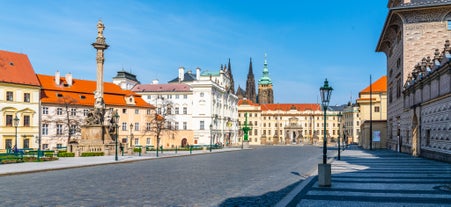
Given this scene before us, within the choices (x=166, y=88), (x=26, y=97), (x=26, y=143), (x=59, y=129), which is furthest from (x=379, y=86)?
(x=26, y=143)

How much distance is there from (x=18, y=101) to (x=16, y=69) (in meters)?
4.71

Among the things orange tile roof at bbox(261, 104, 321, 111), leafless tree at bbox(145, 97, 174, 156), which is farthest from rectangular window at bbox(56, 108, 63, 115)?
orange tile roof at bbox(261, 104, 321, 111)

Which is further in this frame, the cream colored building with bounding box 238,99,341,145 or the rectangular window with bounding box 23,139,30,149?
the cream colored building with bounding box 238,99,341,145

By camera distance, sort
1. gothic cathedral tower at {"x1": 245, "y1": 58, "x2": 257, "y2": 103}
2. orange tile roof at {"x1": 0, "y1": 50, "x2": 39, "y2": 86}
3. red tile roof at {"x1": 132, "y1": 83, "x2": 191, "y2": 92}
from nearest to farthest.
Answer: orange tile roof at {"x1": 0, "y1": 50, "x2": 39, "y2": 86} < red tile roof at {"x1": 132, "y1": 83, "x2": 191, "y2": 92} < gothic cathedral tower at {"x1": 245, "y1": 58, "x2": 257, "y2": 103}

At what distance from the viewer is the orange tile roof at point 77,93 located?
2509 inches

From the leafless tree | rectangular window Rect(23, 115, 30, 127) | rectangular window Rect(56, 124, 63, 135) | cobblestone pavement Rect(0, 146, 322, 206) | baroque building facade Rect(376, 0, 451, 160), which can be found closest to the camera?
cobblestone pavement Rect(0, 146, 322, 206)

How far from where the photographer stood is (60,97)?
6488 centimetres

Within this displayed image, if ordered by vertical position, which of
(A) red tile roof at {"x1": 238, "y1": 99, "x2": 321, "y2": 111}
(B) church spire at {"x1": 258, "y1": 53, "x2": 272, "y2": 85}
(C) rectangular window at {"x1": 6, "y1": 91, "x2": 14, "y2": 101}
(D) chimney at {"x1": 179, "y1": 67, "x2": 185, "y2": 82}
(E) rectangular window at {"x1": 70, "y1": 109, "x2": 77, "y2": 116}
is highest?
(B) church spire at {"x1": 258, "y1": 53, "x2": 272, "y2": 85}

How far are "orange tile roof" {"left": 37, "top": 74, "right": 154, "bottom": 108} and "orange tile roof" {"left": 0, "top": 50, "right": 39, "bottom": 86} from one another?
12.8 ft

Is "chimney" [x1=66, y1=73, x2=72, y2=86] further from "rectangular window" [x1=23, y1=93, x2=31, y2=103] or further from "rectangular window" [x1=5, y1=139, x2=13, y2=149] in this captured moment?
"rectangular window" [x1=5, y1=139, x2=13, y2=149]

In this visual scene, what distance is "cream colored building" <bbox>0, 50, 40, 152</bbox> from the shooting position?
54000 mm

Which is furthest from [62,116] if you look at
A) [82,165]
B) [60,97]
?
[82,165]

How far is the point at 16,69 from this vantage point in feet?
189

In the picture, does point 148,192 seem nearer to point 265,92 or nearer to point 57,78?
point 57,78
